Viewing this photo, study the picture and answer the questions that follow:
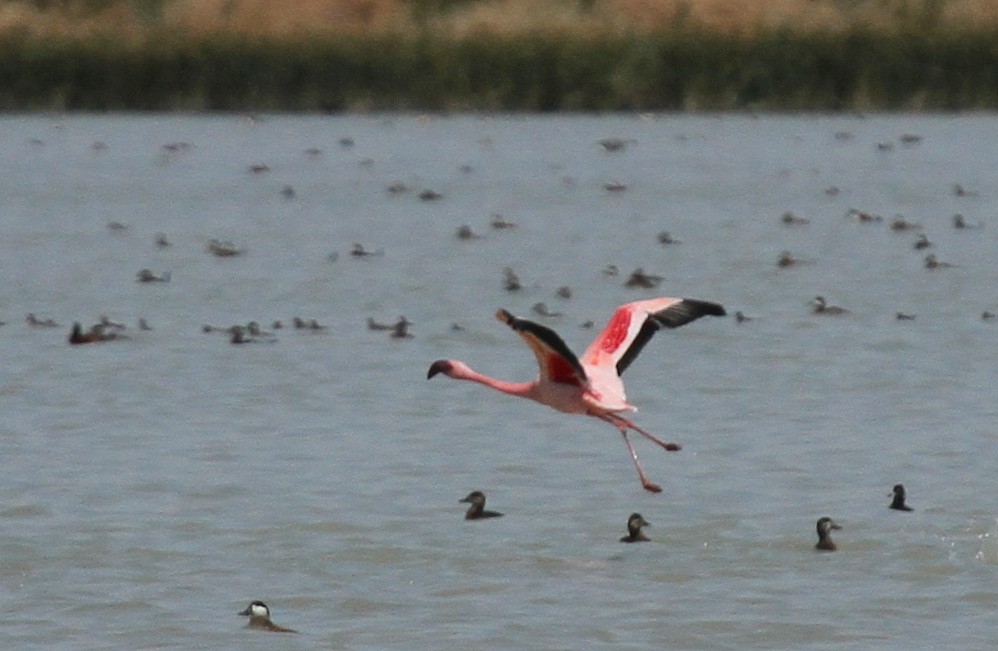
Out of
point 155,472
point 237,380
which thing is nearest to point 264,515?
point 155,472

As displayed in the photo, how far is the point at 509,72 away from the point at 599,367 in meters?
44.4

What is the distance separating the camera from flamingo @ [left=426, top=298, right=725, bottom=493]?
12.4 m

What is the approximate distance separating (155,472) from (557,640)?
4989mm

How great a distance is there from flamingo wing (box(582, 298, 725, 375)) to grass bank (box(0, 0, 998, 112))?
42447 mm

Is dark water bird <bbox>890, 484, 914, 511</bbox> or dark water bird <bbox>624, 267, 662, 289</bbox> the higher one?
dark water bird <bbox>890, 484, 914, 511</bbox>

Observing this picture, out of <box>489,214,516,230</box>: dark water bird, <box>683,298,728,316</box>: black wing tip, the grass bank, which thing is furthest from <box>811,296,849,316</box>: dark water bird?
the grass bank

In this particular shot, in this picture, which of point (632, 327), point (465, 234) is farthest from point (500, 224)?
point (632, 327)

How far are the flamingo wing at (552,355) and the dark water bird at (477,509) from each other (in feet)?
3.37

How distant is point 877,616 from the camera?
11445 millimetres

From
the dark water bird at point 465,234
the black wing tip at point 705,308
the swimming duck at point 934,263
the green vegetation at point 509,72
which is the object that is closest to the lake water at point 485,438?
the swimming duck at point 934,263

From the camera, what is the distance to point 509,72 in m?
57.2

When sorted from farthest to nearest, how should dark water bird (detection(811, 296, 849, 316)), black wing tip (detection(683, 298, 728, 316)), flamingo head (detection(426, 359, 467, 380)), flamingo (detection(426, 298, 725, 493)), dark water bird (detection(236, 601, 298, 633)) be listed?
dark water bird (detection(811, 296, 849, 316)) < black wing tip (detection(683, 298, 728, 316)) < flamingo (detection(426, 298, 725, 493)) < flamingo head (detection(426, 359, 467, 380)) < dark water bird (detection(236, 601, 298, 633))

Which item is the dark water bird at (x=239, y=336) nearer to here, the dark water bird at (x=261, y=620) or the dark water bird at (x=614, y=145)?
the dark water bird at (x=261, y=620)

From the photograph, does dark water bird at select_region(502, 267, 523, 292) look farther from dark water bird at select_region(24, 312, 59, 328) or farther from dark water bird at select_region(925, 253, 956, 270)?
dark water bird at select_region(24, 312, 59, 328)
